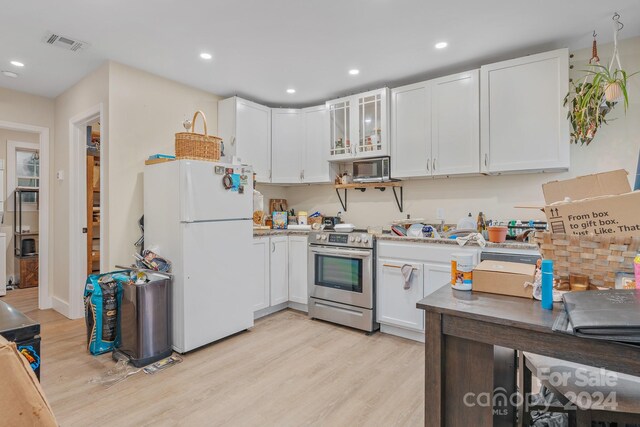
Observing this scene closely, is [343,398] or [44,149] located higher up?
[44,149]

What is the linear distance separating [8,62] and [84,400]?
3.05 meters

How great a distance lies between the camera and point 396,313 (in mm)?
3070

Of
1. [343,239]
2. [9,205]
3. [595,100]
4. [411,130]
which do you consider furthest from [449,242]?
[9,205]

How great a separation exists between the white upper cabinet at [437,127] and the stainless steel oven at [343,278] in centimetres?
90

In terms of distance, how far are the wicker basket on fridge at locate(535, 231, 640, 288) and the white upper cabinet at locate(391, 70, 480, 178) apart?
2.15 metres

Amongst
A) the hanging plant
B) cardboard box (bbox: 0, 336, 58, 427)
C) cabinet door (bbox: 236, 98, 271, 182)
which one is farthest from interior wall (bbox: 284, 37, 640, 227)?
cardboard box (bbox: 0, 336, 58, 427)

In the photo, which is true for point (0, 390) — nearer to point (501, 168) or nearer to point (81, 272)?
point (501, 168)

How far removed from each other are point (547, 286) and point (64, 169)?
14.9ft

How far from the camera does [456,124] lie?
3.12m

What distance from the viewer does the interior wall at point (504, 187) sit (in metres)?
2.66

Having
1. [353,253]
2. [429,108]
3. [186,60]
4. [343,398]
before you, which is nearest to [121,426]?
[343,398]

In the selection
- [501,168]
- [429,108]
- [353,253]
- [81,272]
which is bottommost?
[81,272]

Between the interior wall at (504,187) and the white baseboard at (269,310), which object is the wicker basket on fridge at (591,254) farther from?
the white baseboard at (269,310)

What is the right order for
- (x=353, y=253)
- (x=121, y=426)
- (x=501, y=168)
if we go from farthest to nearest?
1. (x=353, y=253)
2. (x=501, y=168)
3. (x=121, y=426)
